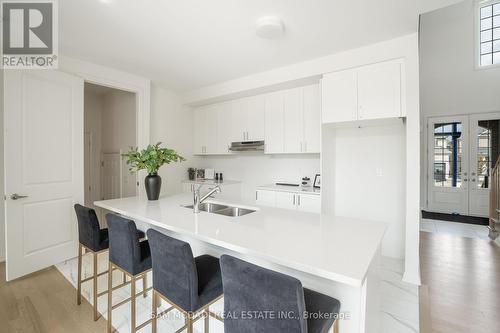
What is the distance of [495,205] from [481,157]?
2.05 m

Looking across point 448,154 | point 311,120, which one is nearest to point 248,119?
point 311,120

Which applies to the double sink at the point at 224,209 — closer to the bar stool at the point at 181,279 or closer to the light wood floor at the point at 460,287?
the bar stool at the point at 181,279

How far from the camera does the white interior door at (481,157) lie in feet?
18.1

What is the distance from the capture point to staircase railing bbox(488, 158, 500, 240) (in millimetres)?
4062

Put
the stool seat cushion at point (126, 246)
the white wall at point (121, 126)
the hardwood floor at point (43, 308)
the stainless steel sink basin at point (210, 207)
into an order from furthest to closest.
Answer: the white wall at point (121, 126), the stainless steel sink basin at point (210, 207), the hardwood floor at point (43, 308), the stool seat cushion at point (126, 246)

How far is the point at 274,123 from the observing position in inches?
151

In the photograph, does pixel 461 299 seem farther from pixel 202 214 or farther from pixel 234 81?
pixel 234 81

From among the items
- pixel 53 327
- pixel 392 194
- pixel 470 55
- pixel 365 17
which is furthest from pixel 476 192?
pixel 53 327

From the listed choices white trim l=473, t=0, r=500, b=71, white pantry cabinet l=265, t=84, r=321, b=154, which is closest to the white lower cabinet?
white pantry cabinet l=265, t=84, r=321, b=154

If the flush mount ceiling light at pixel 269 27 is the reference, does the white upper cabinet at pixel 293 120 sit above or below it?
below

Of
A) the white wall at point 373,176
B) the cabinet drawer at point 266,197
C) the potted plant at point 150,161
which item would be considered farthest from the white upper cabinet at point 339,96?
the potted plant at point 150,161

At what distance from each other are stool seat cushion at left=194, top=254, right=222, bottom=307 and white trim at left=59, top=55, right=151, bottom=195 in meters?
2.82

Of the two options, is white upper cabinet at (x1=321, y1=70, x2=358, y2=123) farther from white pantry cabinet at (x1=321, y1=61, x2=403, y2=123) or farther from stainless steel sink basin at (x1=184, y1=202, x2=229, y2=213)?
stainless steel sink basin at (x1=184, y1=202, x2=229, y2=213)

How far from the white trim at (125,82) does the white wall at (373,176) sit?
288 cm
